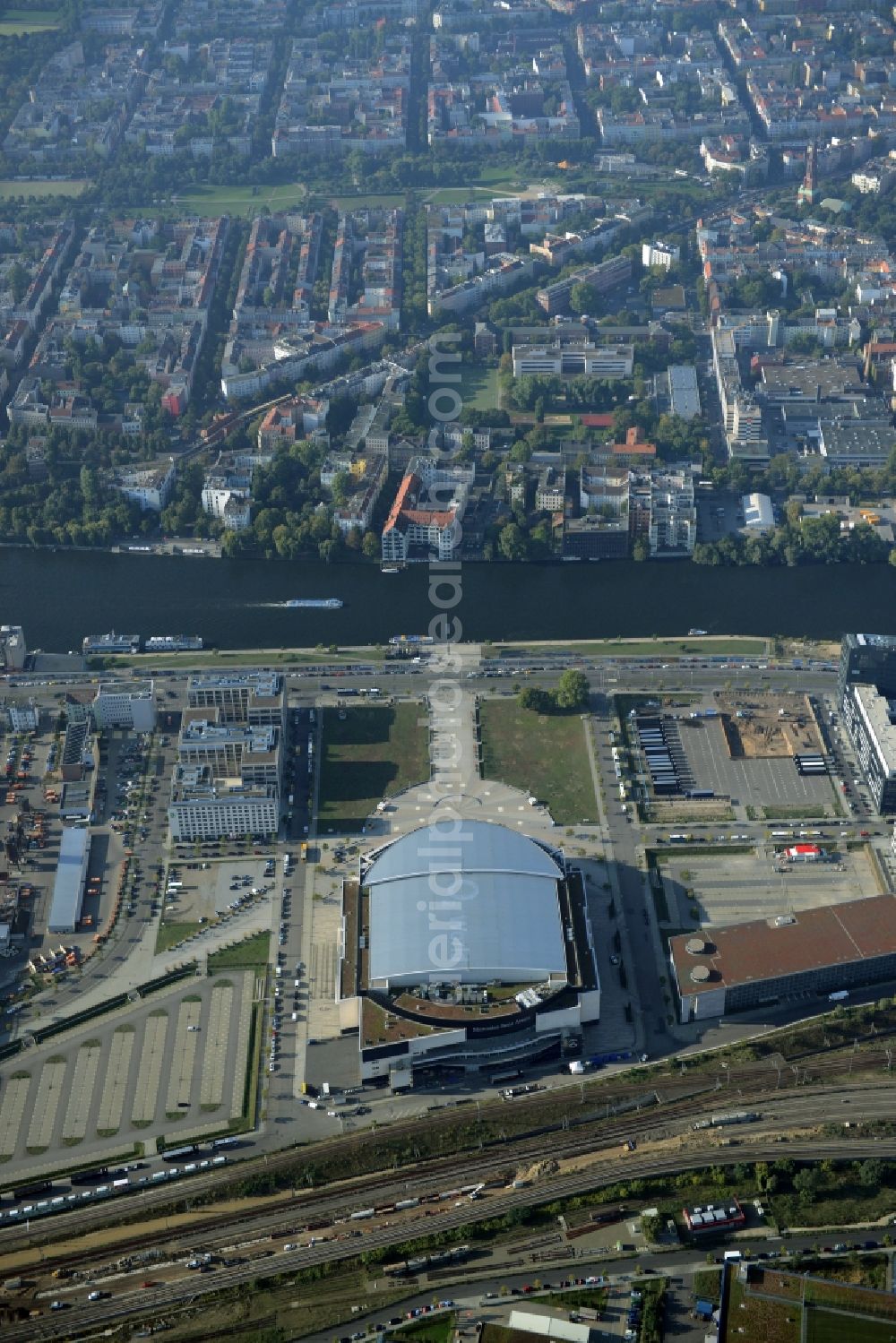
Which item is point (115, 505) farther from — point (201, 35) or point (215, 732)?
point (201, 35)

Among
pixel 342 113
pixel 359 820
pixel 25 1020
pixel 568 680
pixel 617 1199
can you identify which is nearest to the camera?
pixel 617 1199

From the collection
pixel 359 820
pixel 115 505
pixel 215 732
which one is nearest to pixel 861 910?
pixel 359 820

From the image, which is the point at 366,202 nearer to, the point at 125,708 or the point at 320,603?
the point at 320,603

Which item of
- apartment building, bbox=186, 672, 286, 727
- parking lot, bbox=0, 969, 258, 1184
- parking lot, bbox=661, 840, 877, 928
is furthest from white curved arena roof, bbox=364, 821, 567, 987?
apartment building, bbox=186, 672, 286, 727

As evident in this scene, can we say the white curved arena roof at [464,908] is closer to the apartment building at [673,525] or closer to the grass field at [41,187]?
the apartment building at [673,525]

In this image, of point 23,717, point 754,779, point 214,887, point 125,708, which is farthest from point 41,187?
point 754,779

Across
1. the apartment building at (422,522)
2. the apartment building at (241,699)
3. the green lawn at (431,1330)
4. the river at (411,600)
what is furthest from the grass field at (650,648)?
the green lawn at (431,1330)
